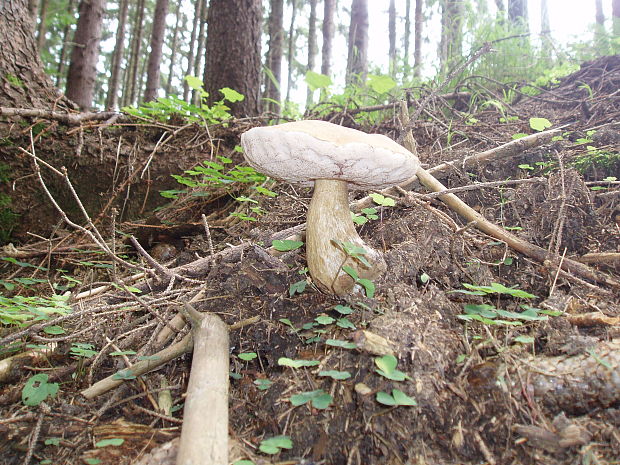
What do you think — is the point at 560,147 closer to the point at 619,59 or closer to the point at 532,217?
the point at 532,217

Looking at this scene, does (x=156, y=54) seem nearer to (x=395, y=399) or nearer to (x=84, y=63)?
(x=84, y=63)

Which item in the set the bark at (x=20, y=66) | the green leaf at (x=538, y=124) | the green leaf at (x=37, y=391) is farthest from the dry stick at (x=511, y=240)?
the bark at (x=20, y=66)

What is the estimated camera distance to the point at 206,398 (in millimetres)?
1209

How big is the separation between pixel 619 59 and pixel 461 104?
1.57m

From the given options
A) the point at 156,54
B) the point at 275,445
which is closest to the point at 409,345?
the point at 275,445

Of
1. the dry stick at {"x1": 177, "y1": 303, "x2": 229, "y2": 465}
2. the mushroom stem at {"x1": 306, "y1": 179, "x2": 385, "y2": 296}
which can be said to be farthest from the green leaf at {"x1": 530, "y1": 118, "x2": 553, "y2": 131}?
the dry stick at {"x1": 177, "y1": 303, "x2": 229, "y2": 465}

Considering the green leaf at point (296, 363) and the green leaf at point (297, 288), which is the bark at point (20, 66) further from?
the green leaf at point (296, 363)

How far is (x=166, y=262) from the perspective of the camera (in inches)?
106

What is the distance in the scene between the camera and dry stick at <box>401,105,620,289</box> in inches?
70.1

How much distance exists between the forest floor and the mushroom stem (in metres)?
0.09

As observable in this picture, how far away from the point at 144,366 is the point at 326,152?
120cm

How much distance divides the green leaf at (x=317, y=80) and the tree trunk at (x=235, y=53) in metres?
1.14

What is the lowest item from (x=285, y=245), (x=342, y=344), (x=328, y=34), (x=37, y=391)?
(x=37, y=391)

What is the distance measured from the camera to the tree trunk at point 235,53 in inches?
180
